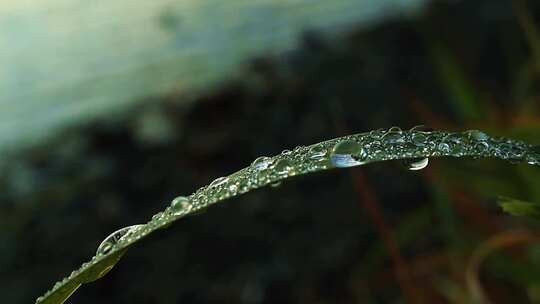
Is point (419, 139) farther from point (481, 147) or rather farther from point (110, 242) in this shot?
point (110, 242)

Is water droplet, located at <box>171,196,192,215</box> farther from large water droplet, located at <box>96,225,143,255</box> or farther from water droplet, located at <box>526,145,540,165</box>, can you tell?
water droplet, located at <box>526,145,540,165</box>

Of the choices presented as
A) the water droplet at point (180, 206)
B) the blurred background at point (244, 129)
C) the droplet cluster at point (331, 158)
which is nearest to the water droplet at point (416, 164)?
the droplet cluster at point (331, 158)

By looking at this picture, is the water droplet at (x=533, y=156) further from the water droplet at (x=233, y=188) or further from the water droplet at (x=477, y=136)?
the water droplet at (x=233, y=188)

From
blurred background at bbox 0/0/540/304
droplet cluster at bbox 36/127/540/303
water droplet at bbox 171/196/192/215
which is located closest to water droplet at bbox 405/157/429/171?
droplet cluster at bbox 36/127/540/303

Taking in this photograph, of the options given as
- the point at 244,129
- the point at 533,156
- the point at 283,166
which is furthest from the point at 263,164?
the point at 244,129

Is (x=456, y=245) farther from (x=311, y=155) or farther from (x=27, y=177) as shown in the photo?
(x=27, y=177)

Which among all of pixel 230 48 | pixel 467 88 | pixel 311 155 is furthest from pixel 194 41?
pixel 311 155

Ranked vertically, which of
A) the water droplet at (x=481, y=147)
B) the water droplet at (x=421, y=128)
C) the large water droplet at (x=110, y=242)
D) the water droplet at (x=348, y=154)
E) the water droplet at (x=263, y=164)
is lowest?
the water droplet at (x=481, y=147)

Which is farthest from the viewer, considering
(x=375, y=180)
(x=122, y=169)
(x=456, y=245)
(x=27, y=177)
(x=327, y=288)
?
(x=27, y=177)
